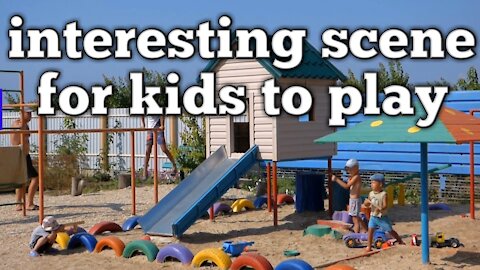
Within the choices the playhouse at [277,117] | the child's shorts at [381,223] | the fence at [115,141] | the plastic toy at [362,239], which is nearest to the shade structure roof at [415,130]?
the child's shorts at [381,223]

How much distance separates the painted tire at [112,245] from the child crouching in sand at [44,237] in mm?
567

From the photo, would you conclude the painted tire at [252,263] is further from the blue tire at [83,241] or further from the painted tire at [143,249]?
the blue tire at [83,241]

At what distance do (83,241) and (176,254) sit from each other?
5.26 ft

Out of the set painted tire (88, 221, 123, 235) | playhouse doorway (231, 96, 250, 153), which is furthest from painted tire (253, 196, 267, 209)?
painted tire (88, 221, 123, 235)

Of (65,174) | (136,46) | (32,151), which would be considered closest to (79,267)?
(136,46)

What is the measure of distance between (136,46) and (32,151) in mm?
12648

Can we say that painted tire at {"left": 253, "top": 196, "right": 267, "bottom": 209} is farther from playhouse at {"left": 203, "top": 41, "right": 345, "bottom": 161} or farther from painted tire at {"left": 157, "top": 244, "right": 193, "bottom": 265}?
painted tire at {"left": 157, "top": 244, "right": 193, "bottom": 265}

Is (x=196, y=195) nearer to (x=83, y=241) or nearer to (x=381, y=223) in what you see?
(x=83, y=241)

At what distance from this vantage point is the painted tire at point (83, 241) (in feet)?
27.2

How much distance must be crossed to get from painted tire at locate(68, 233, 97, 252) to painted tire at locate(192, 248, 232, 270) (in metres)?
1.72

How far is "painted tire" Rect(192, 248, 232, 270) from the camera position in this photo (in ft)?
22.8

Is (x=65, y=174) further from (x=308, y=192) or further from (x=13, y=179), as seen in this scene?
(x=308, y=192)

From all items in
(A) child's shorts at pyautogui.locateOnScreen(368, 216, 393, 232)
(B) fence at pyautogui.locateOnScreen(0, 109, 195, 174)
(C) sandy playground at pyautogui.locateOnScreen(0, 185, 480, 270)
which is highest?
(B) fence at pyautogui.locateOnScreen(0, 109, 195, 174)

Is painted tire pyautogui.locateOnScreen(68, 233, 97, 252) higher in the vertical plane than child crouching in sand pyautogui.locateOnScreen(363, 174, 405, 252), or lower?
lower
